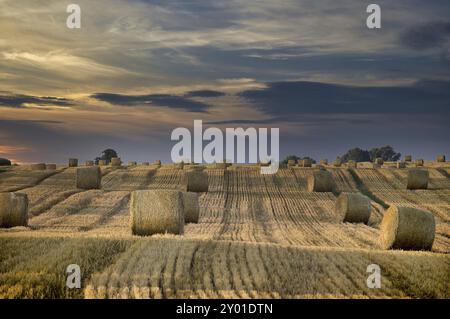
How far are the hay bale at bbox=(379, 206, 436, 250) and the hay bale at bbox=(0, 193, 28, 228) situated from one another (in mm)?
16077

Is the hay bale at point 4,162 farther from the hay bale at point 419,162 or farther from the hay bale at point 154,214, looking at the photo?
the hay bale at point 154,214

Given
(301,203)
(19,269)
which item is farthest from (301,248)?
(301,203)

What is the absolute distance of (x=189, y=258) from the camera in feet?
47.0

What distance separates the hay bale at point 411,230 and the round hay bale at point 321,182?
23208mm

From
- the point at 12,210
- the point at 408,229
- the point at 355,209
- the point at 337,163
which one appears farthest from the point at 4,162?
the point at 408,229

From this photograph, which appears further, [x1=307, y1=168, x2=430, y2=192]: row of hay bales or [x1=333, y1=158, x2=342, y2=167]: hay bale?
[x1=333, y1=158, x2=342, y2=167]: hay bale

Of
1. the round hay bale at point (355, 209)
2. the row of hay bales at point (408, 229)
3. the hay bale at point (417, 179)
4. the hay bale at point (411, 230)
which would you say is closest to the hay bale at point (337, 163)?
the hay bale at point (417, 179)

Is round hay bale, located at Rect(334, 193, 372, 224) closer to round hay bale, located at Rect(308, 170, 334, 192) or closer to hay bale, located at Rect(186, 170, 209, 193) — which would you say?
round hay bale, located at Rect(308, 170, 334, 192)

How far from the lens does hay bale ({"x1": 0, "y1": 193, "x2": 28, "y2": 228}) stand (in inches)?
1036

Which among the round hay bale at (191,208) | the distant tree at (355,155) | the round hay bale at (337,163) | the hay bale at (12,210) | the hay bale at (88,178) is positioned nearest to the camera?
the hay bale at (12,210)

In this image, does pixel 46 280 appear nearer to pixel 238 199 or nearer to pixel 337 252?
pixel 337 252

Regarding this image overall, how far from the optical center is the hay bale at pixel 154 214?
20.7 meters

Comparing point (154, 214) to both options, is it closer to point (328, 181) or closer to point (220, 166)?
point (328, 181)

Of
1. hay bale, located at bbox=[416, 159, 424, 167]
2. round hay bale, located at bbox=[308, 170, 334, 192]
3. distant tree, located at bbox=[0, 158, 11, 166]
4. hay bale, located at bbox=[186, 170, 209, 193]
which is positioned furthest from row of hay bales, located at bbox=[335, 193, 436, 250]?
distant tree, located at bbox=[0, 158, 11, 166]
